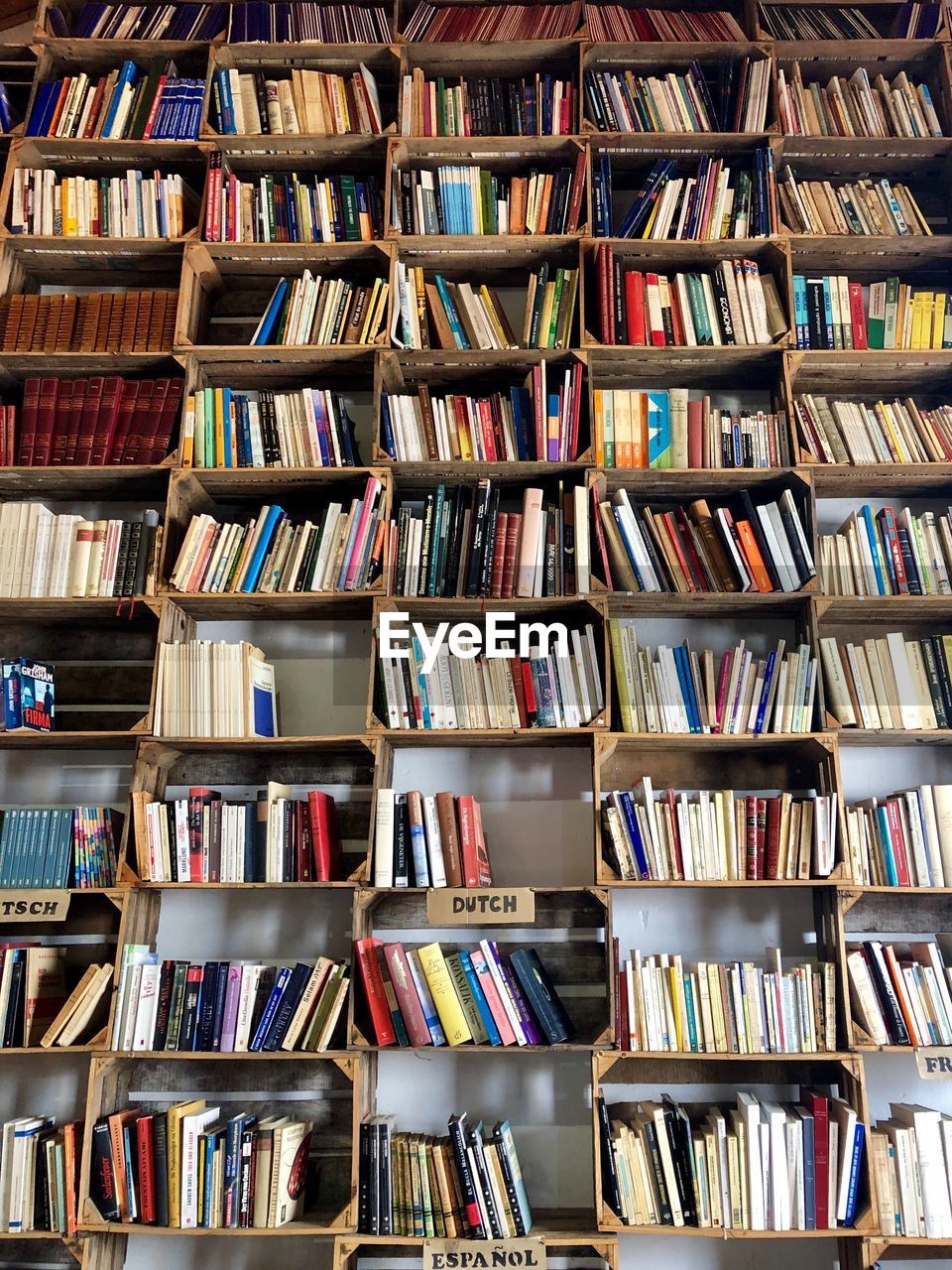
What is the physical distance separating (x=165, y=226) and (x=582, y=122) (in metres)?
1.26

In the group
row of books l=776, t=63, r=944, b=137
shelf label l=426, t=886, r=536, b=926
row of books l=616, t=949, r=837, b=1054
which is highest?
row of books l=776, t=63, r=944, b=137

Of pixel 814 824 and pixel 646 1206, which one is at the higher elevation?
pixel 814 824

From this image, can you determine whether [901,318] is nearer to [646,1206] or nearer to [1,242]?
[646,1206]

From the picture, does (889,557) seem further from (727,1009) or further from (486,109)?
(486,109)

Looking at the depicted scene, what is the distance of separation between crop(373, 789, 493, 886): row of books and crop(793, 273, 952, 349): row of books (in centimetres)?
163

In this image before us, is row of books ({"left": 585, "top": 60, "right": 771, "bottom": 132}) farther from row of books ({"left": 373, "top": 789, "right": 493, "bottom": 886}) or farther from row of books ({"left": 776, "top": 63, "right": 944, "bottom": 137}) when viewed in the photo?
row of books ({"left": 373, "top": 789, "right": 493, "bottom": 886})

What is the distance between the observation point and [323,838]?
260 cm

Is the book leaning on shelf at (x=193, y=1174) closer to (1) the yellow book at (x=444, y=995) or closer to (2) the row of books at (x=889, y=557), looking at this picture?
(1) the yellow book at (x=444, y=995)

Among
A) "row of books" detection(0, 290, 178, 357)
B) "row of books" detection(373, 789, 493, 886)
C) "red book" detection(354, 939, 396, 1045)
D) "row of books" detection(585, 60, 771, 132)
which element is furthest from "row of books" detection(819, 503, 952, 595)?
"row of books" detection(0, 290, 178, 357)

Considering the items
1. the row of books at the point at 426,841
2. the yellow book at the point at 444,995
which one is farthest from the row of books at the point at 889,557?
the yellow book at the point at 444,995

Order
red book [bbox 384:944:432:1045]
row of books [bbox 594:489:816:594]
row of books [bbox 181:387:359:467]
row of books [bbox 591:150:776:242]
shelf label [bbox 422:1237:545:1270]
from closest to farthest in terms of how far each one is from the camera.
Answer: shelf label [bbox 422:1237:545:1270] → red book [bbox 384:944:432:1045] → row of books [bbox 594:489:816:594] → row of books [bbox 181:387:359:467] → row of books [bbox 591:150:776:242]

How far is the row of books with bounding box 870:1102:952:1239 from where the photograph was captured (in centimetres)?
236

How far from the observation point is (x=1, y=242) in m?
3.06

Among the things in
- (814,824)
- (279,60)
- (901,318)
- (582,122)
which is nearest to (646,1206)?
(814,824)
